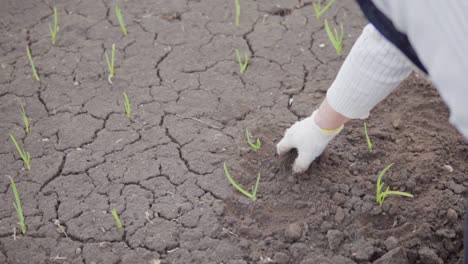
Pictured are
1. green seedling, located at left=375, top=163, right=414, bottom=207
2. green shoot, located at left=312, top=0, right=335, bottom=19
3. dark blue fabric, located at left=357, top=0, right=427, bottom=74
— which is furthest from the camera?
green shoot, located at left=312, top=0, right=335, bottom=19

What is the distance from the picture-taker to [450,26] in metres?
1.16

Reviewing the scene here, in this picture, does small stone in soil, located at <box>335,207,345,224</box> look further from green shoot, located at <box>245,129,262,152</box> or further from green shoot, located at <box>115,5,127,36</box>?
green shoot, located at <box>115,5,127,36</box>

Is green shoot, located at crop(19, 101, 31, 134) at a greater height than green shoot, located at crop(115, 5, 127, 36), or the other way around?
green shoot, located at crop(115, 5, 127, 36)

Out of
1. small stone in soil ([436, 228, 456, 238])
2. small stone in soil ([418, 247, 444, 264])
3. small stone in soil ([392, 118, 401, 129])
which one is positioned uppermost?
small stone in soil ([392, 118, 401, 129])

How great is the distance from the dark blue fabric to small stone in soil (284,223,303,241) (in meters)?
0.84

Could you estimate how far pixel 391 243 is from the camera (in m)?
2.08

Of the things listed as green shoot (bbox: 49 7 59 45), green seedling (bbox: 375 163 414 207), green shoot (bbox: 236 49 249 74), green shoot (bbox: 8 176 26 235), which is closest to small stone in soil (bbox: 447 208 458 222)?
green seedling (bbox: 375 163 414 207)

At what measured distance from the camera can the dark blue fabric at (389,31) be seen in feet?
4.77

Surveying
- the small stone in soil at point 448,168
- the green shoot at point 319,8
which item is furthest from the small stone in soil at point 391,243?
the green shoot at point 319,8

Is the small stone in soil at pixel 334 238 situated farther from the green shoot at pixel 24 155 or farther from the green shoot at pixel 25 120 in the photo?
the green shoot at pixel 25 120

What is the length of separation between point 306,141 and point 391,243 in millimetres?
456

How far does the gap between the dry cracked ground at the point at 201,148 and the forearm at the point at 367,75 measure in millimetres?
500

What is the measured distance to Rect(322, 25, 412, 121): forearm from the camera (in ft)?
Answer: 5.41

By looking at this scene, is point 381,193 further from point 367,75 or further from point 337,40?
point 337,40
